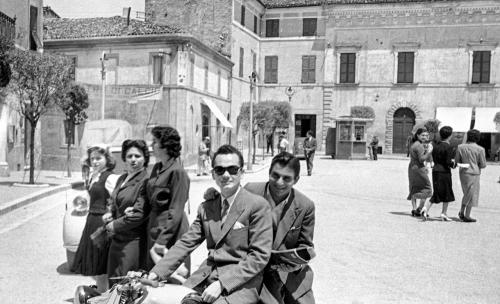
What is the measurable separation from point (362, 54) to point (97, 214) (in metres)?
35.9

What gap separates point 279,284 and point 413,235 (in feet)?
19.5

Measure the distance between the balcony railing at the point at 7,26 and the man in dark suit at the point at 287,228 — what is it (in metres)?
14.9

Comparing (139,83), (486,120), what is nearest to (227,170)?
(139,83)

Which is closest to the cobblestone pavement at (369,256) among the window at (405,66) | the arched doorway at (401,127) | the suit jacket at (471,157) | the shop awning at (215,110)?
the suit jacket at (471,157)

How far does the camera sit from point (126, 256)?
436 cm

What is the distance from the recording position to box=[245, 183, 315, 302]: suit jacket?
3533 millimetres

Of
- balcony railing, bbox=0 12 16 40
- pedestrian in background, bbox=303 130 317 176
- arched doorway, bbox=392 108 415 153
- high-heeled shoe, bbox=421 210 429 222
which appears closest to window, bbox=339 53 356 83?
arched doorway, bbox=392 108 415 153

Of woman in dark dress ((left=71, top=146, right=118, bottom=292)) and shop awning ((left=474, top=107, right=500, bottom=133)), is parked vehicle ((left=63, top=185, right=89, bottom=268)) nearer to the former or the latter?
woman in dark dress ((left=71, top=146, right=118, bottom=292))

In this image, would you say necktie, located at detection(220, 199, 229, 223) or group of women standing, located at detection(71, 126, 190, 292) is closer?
necktie, located at detection(220, 199, 229, 223)

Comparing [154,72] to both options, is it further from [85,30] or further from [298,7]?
[298,7]

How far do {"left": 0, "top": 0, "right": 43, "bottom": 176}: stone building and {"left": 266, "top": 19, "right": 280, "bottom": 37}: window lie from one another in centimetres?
2290

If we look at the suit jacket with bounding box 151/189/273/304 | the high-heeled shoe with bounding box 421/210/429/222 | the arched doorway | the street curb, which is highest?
the arched doorway

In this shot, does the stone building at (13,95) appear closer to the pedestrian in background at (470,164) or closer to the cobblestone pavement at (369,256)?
the cobblestone pavement at (369,256)

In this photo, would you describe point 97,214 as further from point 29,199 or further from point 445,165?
point 29,199
